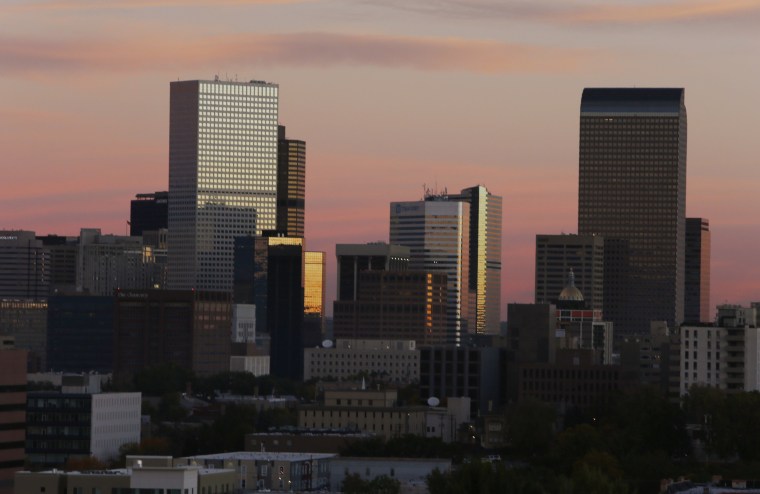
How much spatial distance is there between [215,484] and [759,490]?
132 feet

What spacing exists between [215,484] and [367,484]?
35235 mm

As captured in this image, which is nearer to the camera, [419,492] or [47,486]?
[47,486]

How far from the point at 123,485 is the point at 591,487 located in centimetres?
3262

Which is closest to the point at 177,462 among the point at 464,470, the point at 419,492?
the point at 464,470

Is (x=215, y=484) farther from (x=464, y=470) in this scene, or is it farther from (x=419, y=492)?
(x=419, y=492)

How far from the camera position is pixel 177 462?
557 ft

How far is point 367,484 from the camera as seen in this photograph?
199000mm

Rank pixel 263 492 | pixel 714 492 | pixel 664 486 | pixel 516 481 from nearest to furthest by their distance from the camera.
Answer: pixel 516 481
pixel 714 492
pixel 263 492
pixel 664 486

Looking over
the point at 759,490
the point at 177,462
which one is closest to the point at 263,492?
the point at 177,462

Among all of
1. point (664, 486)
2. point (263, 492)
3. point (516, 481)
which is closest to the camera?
point (516, 481)

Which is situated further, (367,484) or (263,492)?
(367,484)

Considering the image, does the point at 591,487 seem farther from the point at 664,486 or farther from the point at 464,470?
the point at 664,486

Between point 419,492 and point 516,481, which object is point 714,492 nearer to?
point 516,481

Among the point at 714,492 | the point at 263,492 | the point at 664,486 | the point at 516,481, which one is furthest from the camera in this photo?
the point at 664,486
